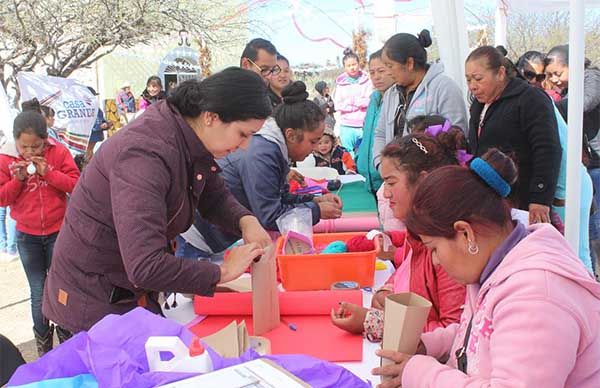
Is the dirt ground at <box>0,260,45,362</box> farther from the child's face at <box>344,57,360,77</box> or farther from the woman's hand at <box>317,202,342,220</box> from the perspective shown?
the child's face at <box>344,57,360,77</box>

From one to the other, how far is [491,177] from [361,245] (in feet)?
3.00

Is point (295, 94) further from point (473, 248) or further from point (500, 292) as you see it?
point (500, 292)

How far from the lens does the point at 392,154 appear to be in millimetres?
1660

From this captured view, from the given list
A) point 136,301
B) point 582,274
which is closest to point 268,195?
point 136,301

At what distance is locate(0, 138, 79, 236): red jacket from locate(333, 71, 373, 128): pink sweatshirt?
149 inches

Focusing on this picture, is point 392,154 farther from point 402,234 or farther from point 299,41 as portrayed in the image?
point 299,41

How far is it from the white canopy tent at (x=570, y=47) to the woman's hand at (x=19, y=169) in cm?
252

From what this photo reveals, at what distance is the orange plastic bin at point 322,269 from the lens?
1.73 m

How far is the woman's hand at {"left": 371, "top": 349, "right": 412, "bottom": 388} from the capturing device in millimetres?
1105

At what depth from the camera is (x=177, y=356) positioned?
0.93 meters

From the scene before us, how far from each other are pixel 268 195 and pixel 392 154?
0.66m

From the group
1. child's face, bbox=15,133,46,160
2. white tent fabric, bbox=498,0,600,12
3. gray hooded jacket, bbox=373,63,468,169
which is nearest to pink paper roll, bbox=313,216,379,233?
gray hooded jacket, bbox=373,63,468,169

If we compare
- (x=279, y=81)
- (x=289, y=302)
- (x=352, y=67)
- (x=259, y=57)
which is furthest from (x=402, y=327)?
(x=352, y=67)

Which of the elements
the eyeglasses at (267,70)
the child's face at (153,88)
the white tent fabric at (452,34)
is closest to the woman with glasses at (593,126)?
the white tent fabric at (452,34)
